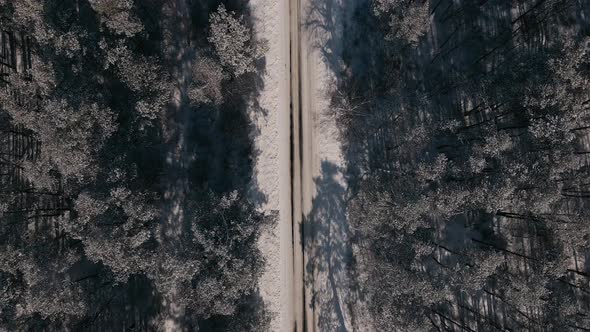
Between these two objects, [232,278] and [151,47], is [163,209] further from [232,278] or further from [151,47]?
[151,47]

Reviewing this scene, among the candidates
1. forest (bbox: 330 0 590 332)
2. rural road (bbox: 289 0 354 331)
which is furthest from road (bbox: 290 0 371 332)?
forest (bbox: 330 0 590 332)

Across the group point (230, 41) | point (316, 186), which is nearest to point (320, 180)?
point (316, 186)

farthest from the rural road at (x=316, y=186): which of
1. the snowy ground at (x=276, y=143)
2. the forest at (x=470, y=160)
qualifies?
the forest at (x=470, y=160)

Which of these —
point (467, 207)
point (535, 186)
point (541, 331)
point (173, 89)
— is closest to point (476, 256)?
point (467, 207)

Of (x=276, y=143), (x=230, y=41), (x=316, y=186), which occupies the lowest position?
(x=316, y=186)

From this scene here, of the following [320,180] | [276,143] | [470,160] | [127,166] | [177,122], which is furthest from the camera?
[320,180]

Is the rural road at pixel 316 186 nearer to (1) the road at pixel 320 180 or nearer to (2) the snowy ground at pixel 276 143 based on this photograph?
(1) the road at pixel 320 180

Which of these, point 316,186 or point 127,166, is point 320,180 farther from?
point 127,166
